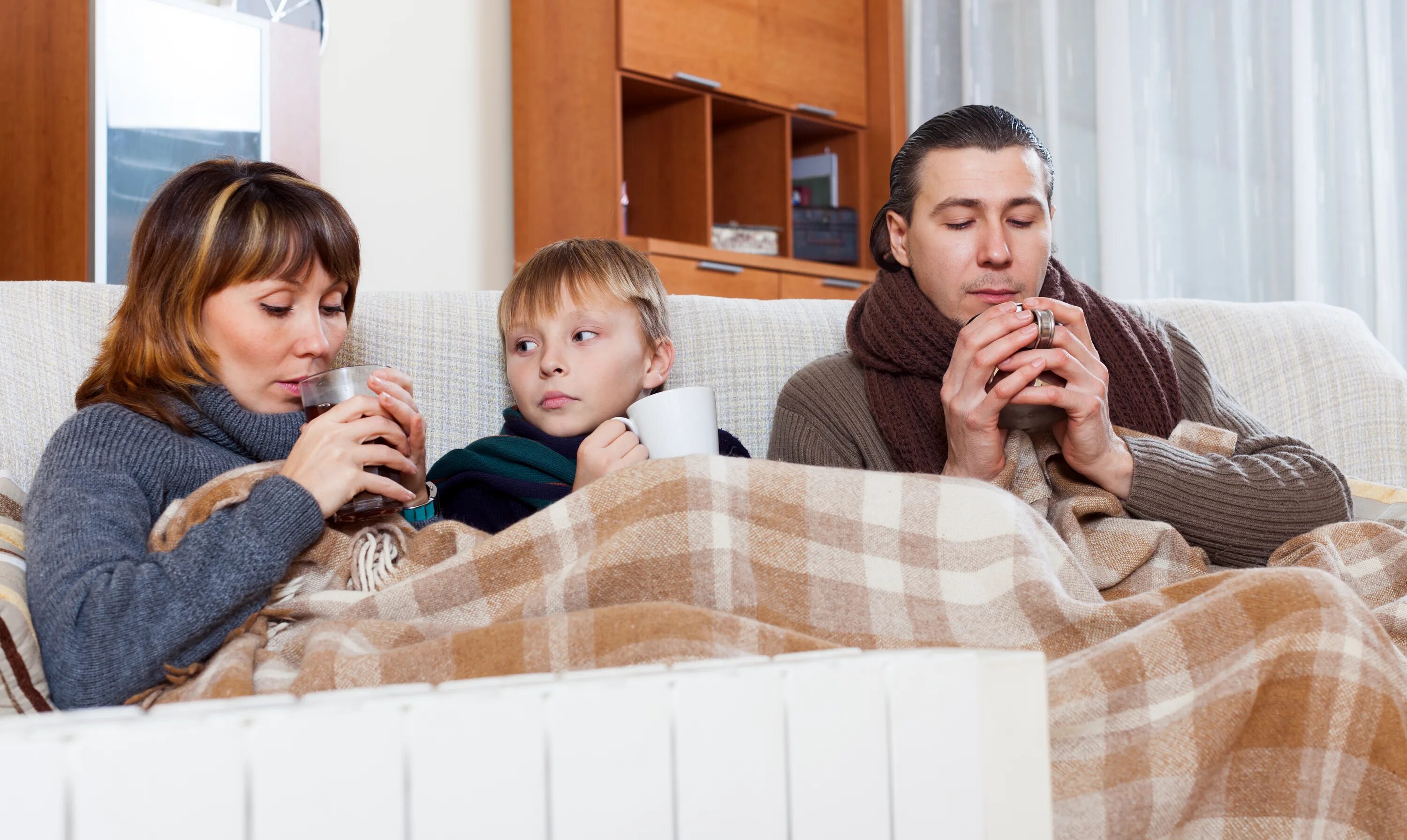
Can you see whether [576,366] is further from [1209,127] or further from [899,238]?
[1209,127]

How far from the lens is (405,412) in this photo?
116cm

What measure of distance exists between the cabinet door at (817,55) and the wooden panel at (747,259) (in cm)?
51

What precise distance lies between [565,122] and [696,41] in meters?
A: 0.46

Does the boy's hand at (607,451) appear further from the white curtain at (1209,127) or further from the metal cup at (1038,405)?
the white curtain at (1209,127)

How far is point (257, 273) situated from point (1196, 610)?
37.4 inches

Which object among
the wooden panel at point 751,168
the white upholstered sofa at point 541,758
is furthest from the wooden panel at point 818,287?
the white upholstered sofa at point 541,758

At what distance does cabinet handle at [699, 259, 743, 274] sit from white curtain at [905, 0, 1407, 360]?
918mm

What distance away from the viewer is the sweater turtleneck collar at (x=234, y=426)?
1.20 m

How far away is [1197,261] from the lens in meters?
3.25

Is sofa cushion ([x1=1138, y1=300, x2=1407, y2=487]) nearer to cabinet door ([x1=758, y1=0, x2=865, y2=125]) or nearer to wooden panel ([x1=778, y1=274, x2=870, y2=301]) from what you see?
wooden panel ([x1=778, y1=274, x2=870, y2=301])

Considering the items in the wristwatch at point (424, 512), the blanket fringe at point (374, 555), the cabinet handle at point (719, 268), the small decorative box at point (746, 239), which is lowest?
the blanket fringe at point (374, 555)

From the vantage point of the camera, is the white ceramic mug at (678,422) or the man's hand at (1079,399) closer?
the white ceramic mug at (678,422)

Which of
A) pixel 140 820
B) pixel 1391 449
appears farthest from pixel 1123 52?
pixel 140 820

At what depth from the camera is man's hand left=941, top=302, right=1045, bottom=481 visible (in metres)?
1.25
